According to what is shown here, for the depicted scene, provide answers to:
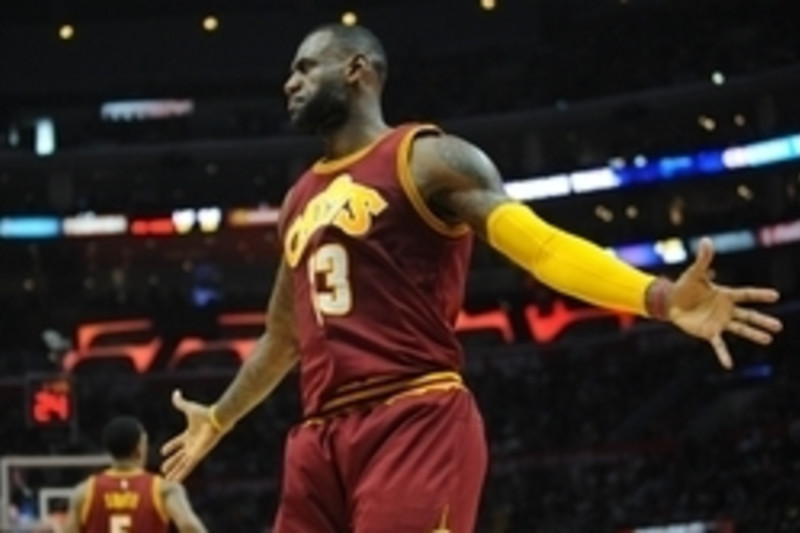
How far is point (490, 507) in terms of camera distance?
3997cm

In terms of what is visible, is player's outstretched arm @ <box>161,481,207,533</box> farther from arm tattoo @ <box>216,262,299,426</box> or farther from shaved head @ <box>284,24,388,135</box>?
shaved head @ <box>284,24,388,135</box>

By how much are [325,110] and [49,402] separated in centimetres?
1511

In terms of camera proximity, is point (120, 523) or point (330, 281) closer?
point (330, 281)

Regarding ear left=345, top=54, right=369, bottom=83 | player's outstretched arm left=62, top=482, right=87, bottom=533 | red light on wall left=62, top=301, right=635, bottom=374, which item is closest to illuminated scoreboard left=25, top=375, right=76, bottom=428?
player's outstretched arm left=62, top=482, right=87, bottom=533

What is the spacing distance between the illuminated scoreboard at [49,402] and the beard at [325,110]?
14.8 m

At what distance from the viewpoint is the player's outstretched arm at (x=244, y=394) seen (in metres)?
6.07

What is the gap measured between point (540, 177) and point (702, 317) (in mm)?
43966

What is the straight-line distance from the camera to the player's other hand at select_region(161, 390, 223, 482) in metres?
6.06

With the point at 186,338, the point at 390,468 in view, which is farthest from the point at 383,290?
the point at 186,338

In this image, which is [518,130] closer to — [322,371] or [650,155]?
[650,155]

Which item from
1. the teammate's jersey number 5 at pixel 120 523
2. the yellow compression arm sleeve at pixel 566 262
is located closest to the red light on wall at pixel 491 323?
the teammate's jersey number 5 at pixel 120 523

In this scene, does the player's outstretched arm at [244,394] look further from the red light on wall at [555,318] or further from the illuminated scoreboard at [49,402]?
the red light on wall at [555,318]

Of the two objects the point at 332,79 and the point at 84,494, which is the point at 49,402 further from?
the point at 332,79

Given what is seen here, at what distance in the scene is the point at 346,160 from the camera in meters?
5.55
